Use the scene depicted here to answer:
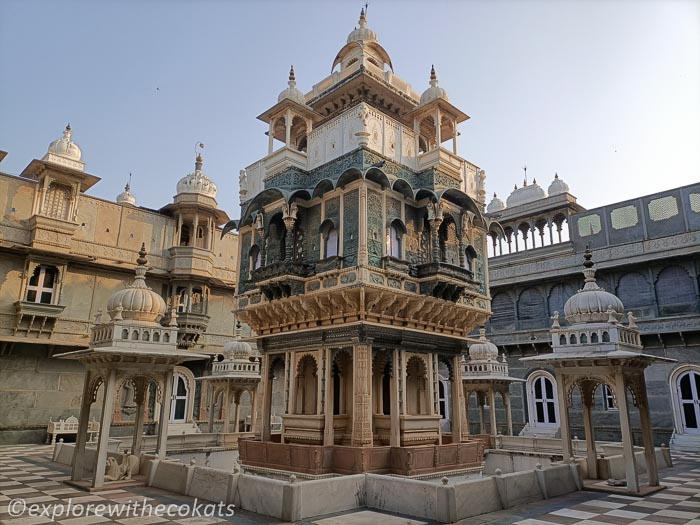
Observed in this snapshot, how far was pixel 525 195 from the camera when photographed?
3581cm

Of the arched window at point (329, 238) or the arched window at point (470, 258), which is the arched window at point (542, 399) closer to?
the arched window at point (470, 258)

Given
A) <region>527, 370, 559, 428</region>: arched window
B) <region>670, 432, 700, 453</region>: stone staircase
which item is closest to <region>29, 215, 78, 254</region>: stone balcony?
<region>527, 370, 559, 428</region>: arched window

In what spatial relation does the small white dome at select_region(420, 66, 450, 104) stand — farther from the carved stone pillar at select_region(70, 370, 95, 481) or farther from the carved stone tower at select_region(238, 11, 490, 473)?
the carved stone pillar at select_region(70, 370, 95, 481)

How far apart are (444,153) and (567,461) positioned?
10.3 meters

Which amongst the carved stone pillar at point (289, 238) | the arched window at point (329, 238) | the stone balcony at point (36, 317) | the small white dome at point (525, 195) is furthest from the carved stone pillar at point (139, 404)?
the small white dome at point (525, 195)

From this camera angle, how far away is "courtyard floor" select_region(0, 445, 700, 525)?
900 centimetres

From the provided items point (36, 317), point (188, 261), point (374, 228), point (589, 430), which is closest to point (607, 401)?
point (589, 430)

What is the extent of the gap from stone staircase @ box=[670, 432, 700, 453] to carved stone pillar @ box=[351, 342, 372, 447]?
1539 centimetres

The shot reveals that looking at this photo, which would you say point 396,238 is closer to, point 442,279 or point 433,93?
point 442,279

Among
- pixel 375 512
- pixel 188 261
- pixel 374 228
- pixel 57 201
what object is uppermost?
pixel 57 201

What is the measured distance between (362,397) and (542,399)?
17.7 metres

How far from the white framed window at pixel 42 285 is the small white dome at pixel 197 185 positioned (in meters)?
8.46

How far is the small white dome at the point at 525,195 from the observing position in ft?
116

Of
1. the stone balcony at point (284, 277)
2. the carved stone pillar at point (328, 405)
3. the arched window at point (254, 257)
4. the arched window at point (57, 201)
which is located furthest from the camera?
the arched window at point (57, 201)
